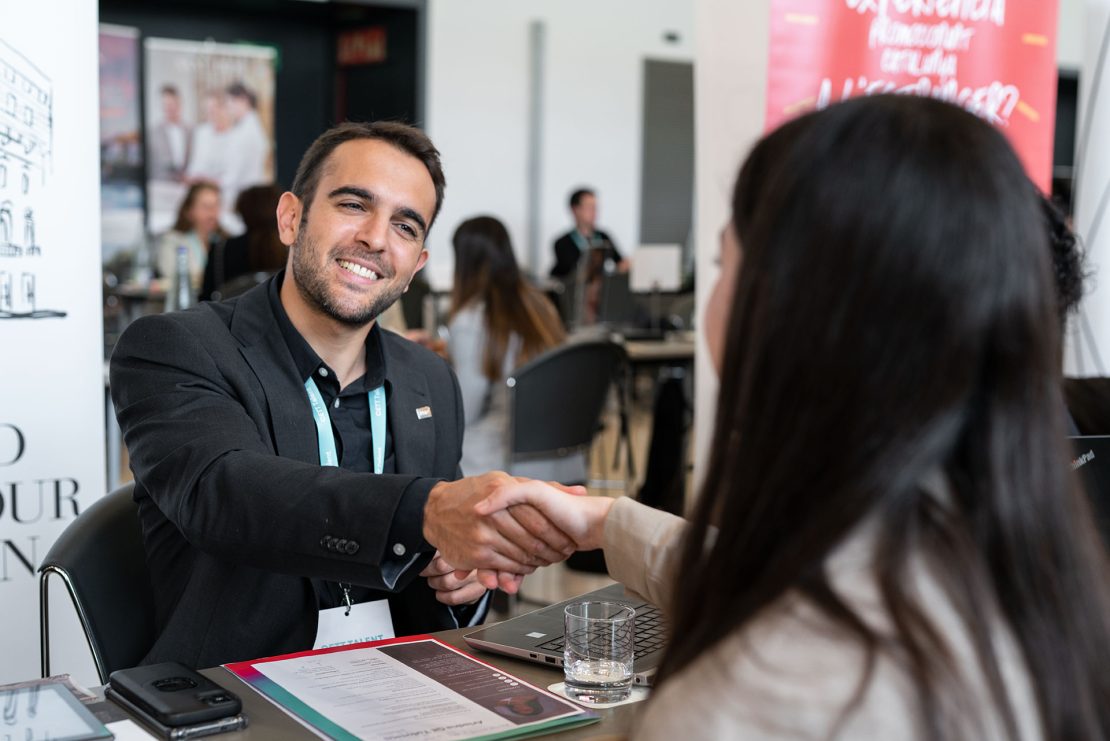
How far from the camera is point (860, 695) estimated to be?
0.85m

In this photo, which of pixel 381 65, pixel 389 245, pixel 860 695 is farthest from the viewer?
pixel 381 65

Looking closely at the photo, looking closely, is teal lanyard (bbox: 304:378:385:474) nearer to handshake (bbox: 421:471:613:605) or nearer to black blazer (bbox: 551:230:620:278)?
handshake (bbox: 421:471:613:605)

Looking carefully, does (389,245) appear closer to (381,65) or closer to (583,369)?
(583,369)

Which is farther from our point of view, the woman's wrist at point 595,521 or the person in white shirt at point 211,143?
the person in white shirt at point 211,143

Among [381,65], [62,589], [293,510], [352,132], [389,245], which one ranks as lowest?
[62,589]

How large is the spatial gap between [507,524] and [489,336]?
2805 mm

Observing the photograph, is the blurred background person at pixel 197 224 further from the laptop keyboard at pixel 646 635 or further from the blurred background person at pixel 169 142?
the laptop keyboard at pixel 646 635

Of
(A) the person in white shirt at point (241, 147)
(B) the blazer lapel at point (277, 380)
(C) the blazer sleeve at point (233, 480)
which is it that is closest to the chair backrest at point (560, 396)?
(B) the blazer lapel at point (277, 380)

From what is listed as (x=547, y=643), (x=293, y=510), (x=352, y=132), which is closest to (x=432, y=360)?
(x=352, y=132)

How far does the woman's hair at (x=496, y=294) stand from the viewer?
4.46 metres

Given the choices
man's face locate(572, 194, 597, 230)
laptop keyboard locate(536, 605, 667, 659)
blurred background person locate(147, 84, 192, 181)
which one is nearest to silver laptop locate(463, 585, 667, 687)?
laptop keyboard locate(536, 605, 667, 659)

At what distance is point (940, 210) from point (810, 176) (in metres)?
0.10

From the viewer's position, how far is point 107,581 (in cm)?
187

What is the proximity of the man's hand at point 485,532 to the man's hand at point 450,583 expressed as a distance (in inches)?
6.5
